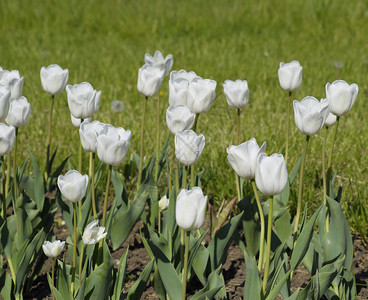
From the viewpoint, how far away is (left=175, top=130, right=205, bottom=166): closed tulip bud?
5.49 feet

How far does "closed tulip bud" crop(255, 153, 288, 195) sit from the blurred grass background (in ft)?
3.37

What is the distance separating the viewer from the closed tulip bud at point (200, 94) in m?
1.94

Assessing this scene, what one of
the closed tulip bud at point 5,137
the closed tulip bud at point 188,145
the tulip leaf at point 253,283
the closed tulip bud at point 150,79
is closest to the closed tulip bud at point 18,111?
the closed tulip bud at point 5,137

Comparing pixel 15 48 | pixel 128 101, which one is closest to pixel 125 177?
pixel 128 101

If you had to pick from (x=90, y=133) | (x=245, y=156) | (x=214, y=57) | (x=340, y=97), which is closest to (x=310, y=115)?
(x=340, y=97)

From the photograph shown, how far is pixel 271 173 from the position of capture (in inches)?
58.2

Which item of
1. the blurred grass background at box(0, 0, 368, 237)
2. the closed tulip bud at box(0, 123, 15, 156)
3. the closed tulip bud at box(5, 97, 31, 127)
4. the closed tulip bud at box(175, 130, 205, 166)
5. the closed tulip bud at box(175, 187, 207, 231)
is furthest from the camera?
the blurred grass background at box(0, 0, 368, 237)

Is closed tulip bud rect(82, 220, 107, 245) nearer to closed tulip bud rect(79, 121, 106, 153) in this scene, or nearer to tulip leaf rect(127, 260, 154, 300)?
tulip leaf rect(127, 260, 154, 300)

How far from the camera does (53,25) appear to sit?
21.6ft

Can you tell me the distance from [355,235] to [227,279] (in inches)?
25.1

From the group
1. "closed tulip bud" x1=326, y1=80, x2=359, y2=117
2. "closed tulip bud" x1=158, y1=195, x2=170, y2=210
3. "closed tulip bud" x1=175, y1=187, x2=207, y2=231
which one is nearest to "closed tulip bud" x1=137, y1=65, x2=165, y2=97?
"closed tulip bud" x1=158, y1=195, x2=170, y2=210

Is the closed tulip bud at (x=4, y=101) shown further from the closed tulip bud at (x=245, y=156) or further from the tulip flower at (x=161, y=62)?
the closed tulip bud at (x=245, y=156)

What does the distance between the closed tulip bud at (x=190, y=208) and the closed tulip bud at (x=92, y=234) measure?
0.28 m

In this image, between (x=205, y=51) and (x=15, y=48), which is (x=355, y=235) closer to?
(x=205, y=51)
